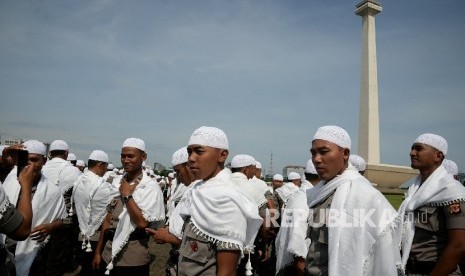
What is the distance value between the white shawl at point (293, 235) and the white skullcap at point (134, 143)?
202cm

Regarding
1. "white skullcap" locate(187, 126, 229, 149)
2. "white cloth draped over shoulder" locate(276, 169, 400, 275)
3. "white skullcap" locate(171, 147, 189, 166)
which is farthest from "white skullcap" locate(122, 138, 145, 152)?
"white cloth draped over shoulder" locate(276, 169, 400, 275)

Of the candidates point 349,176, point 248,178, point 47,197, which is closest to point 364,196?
point 349,176

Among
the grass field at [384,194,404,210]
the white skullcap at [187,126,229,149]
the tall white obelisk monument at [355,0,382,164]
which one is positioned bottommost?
the grass field at [384,194,404,210]

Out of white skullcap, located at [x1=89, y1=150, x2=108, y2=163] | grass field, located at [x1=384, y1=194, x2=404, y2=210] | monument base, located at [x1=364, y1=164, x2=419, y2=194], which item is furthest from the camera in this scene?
monument base, located at [x1=364, y1=164, x2=419, y2=194]

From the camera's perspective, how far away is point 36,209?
13.6 feet

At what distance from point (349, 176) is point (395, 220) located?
47cm

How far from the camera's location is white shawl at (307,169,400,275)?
8.17ft

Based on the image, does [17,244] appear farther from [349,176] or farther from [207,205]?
[349,176]

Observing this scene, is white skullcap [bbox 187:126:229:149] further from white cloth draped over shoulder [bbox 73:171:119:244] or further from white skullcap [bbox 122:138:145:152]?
white cloth draped over shoulder [bbox 73:171:119:244]

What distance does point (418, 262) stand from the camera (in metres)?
3.45

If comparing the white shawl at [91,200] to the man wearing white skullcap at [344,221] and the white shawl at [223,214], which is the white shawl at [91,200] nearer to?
the white shawl at [223,214]

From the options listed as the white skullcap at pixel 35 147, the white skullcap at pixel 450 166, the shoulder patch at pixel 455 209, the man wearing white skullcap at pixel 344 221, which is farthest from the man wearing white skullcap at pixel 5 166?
the white skullcap at pixel 450 166

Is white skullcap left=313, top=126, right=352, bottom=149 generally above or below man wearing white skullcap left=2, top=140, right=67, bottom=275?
above

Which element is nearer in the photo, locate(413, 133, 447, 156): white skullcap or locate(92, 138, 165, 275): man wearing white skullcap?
locate(92, 138, 165, 275): man wearing white skullcap
